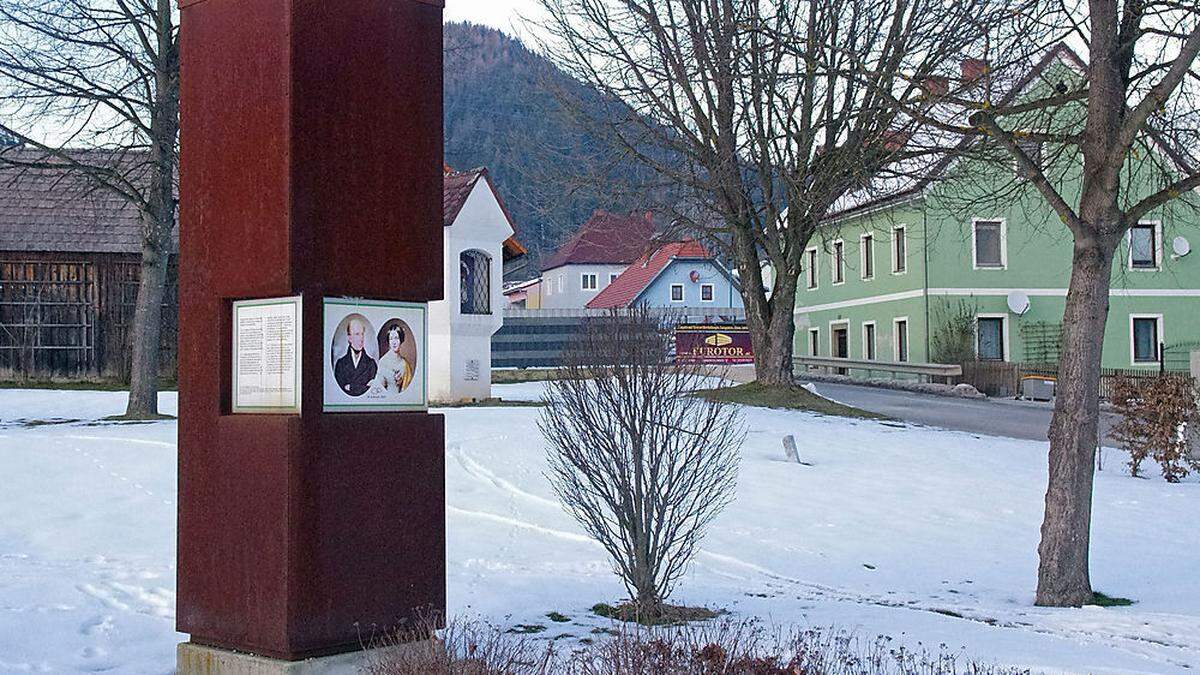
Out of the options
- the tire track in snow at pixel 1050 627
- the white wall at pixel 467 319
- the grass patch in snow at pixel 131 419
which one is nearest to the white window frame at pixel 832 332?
the white wall at pixel 467 319

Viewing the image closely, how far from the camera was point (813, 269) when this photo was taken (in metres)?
52.5

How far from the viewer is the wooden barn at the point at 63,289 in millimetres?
30078

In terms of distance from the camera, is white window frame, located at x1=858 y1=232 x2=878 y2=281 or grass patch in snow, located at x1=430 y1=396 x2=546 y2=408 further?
white window frame, located at x1=858 y1=232 x2=878 y2=281

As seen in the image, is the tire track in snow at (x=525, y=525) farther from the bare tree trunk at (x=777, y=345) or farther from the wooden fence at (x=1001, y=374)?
the wooden fence at (x=1001, y=374)

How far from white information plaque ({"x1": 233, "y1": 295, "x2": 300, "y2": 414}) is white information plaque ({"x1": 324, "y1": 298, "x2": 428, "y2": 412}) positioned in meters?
0.17

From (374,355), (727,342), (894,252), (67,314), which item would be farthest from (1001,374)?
(374,355)

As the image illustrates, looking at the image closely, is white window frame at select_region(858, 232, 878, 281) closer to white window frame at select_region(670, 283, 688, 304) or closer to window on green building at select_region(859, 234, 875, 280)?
window on green building at select_region(859, 234, 875, 280)

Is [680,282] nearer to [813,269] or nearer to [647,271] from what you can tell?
[647,271]

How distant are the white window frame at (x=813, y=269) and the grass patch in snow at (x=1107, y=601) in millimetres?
41315

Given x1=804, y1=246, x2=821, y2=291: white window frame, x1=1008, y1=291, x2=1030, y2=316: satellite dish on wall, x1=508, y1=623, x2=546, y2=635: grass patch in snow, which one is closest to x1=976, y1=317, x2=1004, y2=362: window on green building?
x1=1008, y1=291, x2=1030, y2=316: satellite dish on wall

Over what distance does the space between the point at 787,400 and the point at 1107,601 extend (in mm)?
15778

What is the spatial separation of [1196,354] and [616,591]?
646 inches

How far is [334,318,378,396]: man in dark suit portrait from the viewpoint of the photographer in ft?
22.2

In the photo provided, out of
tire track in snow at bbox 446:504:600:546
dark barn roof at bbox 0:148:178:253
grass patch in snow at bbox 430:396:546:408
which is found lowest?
tire track in snow at bbox 446:504:600:546
